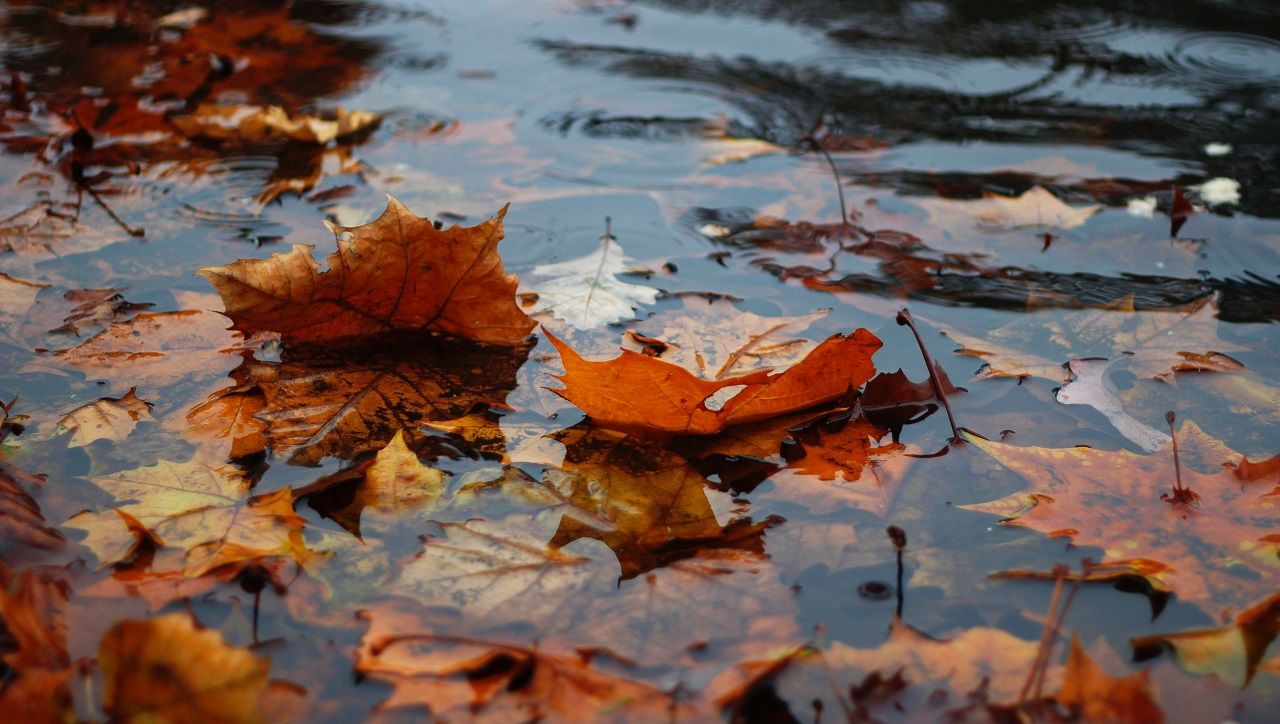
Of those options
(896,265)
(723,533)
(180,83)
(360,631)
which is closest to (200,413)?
(360,631)

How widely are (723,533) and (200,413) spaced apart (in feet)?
3.16

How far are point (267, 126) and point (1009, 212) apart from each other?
235 centimetres

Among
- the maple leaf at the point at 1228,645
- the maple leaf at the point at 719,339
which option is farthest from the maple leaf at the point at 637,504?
the maple leaf at the point at 1228,645

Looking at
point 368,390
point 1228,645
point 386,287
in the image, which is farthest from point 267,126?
point 1228,645

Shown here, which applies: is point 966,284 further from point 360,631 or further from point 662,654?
point 360,631

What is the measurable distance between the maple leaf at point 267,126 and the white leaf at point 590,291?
1.19 m

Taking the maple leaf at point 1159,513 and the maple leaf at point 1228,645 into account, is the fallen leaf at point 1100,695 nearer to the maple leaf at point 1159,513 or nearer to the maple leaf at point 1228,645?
the maple leaf at point 1228,645

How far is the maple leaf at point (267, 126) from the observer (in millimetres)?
2947

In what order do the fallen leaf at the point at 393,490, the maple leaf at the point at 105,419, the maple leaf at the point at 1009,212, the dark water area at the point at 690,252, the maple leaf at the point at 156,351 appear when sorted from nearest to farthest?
1. the dark water area at the point at 690,252
2. the fallen leaf at the point at 393,490
3. the maple leaf at the point at 105,419
4. the maple leaf at the point at 156,351
5. the maple leaf at the point at 1009,212

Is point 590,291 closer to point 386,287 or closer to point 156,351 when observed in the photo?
point 386,287

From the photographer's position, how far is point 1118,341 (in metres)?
1.97

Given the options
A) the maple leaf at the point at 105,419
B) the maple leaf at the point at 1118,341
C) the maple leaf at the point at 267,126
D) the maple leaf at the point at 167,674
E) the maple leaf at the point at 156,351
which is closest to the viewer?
the maple leaf at the point at 167,674

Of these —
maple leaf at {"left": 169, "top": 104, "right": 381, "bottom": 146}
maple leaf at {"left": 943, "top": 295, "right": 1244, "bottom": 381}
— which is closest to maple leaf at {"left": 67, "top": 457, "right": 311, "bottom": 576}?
maple leaf at {"left": 943, "top": 295, "right": 1244, "bottom": 381}

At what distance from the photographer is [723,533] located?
140 cm
